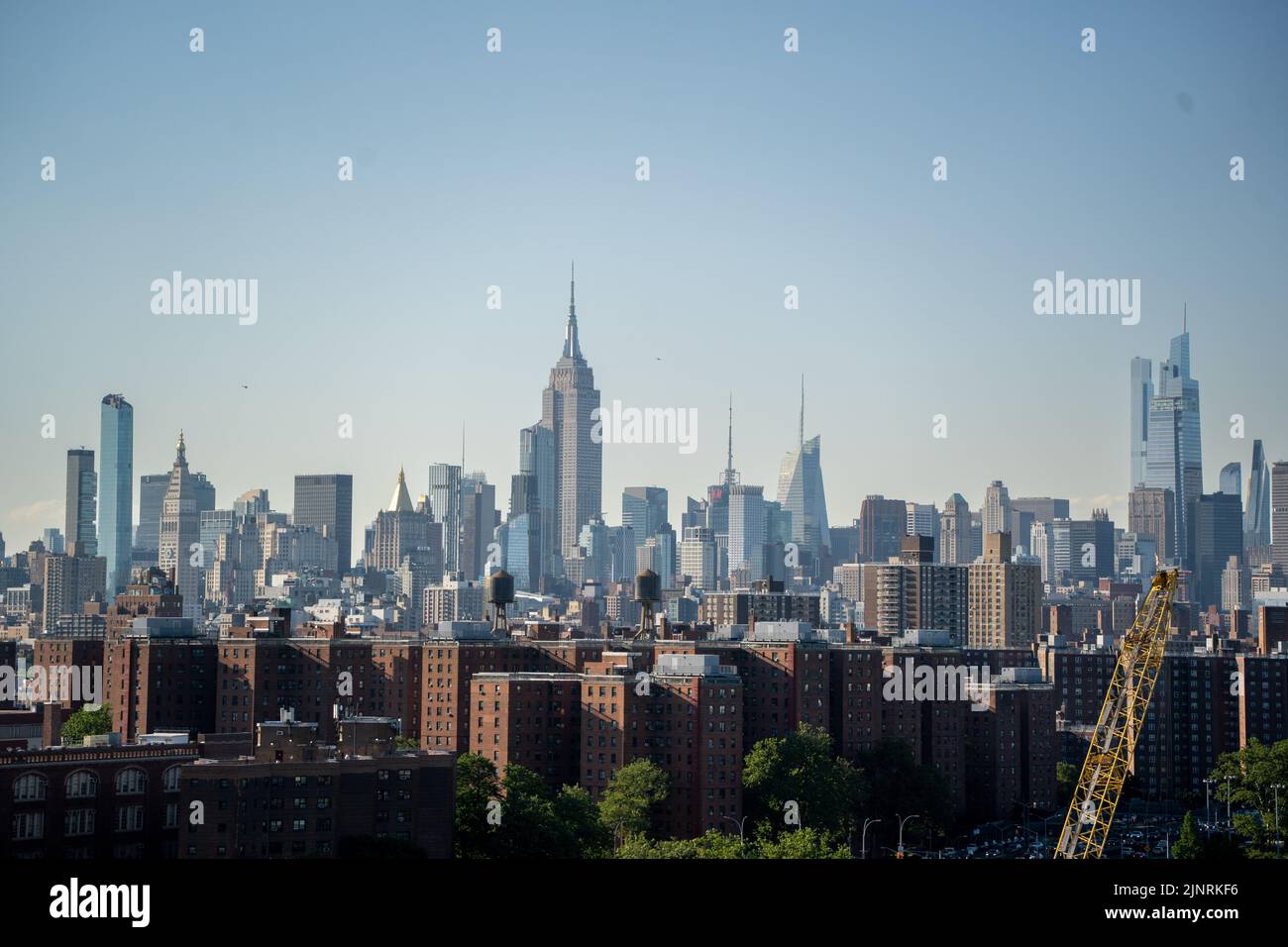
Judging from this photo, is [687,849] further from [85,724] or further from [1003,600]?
[1003,600]

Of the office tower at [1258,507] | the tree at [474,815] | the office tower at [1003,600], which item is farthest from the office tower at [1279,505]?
the tree at [474,815]

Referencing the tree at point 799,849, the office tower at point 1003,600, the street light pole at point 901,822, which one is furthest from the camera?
the office tower at point 1003,600

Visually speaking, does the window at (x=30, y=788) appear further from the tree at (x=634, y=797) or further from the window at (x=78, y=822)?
the tree at (x=634, y=797)

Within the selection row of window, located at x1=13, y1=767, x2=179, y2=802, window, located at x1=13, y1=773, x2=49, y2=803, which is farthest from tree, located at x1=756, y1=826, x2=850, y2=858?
window, located at x1=13, y1=773, x2=49, y2=803

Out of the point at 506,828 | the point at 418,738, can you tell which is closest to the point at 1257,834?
the point at 506,828

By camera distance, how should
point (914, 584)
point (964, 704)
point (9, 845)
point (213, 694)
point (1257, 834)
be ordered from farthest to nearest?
point (914, 584), point (964, 704), point (213, 694), point (1257, 834), point (9, 845)

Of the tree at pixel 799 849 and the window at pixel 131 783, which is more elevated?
the window at pixel 131 783
